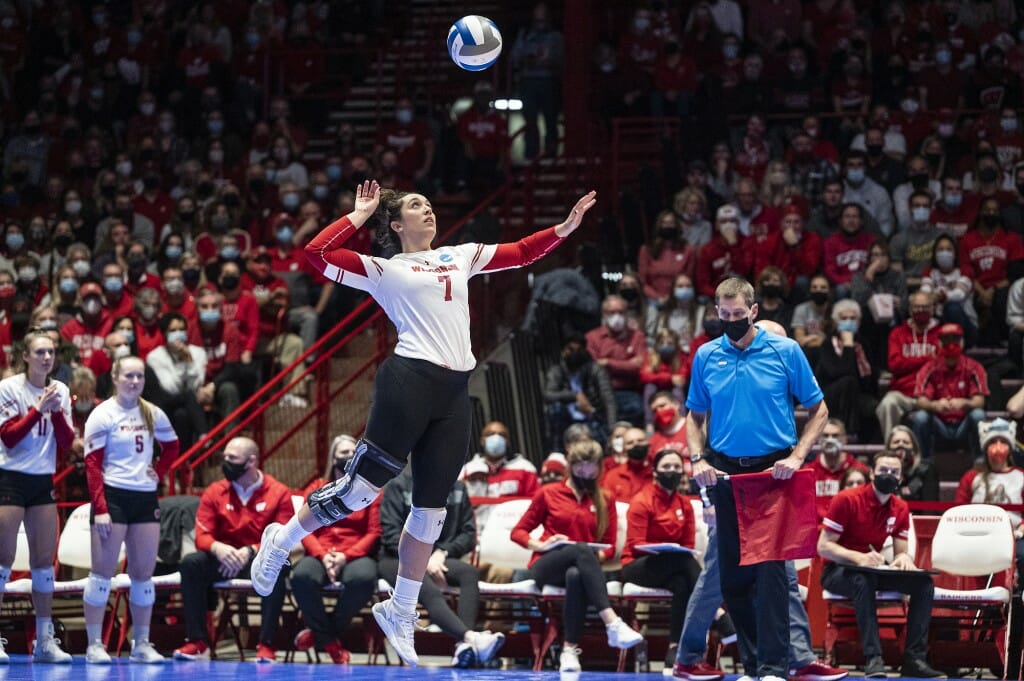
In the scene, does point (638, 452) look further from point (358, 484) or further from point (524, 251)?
Answer: point (358, 484)

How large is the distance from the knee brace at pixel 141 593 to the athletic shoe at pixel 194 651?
1.54ft

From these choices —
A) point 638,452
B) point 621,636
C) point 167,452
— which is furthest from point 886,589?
point 167,452

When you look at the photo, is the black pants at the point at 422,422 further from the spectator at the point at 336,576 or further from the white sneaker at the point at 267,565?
the spectator at the point at 336,576

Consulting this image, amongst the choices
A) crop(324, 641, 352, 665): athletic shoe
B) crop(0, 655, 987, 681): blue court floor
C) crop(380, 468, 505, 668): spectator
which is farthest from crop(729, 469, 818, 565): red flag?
crop(324, 641, 352, 665): athletic shoe

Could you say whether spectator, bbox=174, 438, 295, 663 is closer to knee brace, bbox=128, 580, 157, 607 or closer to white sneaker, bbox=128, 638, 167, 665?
white sneaker, bbox=128, 638, 167, 665

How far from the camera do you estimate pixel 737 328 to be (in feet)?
25.2

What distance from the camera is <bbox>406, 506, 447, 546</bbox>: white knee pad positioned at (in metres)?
7.52

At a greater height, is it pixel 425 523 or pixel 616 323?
pixel 616 323

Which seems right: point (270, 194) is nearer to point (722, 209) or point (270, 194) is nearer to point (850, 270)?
point (722, 209)

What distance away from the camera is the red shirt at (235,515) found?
438 inches

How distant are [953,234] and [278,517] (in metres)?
7.54

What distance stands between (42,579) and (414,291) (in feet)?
14.4

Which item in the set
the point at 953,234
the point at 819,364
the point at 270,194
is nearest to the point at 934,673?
the point at 819,364

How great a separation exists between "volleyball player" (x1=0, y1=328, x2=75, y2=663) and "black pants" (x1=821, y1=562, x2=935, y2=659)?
17.4 ft
